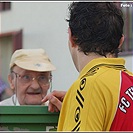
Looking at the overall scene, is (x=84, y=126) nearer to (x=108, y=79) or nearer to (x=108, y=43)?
(x=108, y=79)

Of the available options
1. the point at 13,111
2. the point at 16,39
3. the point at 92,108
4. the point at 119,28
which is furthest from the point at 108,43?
the point at 16,39

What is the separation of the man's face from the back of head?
4cm

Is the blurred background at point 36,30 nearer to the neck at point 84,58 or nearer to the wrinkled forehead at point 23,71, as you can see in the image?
the wrinkled forehead at point 23,71

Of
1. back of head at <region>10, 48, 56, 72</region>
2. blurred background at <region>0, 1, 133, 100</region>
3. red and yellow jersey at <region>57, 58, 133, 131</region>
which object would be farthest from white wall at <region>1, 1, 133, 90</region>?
red and yellow jersey at <region>57, 58, 133, 131</region>

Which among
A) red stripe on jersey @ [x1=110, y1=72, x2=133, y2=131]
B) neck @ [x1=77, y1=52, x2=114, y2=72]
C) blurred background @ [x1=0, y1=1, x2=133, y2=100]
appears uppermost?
neck @ [x1=77, y1=52, x2=114, y2=72]

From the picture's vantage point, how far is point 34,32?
863 centimetres

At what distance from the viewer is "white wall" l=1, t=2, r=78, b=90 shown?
250 inches

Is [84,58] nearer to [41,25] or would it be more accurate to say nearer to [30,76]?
[30,76]

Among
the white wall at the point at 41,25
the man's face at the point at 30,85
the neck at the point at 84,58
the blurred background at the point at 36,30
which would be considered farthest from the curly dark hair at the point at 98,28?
the white wall at the point at 41,25

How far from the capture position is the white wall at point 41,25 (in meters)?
6.33

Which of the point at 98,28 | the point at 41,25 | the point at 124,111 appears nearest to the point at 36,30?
the point at 41,25

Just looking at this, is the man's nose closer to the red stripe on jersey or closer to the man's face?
the man's face

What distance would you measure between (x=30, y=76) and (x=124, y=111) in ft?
4.83

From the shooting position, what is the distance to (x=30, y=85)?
3.03 metres
